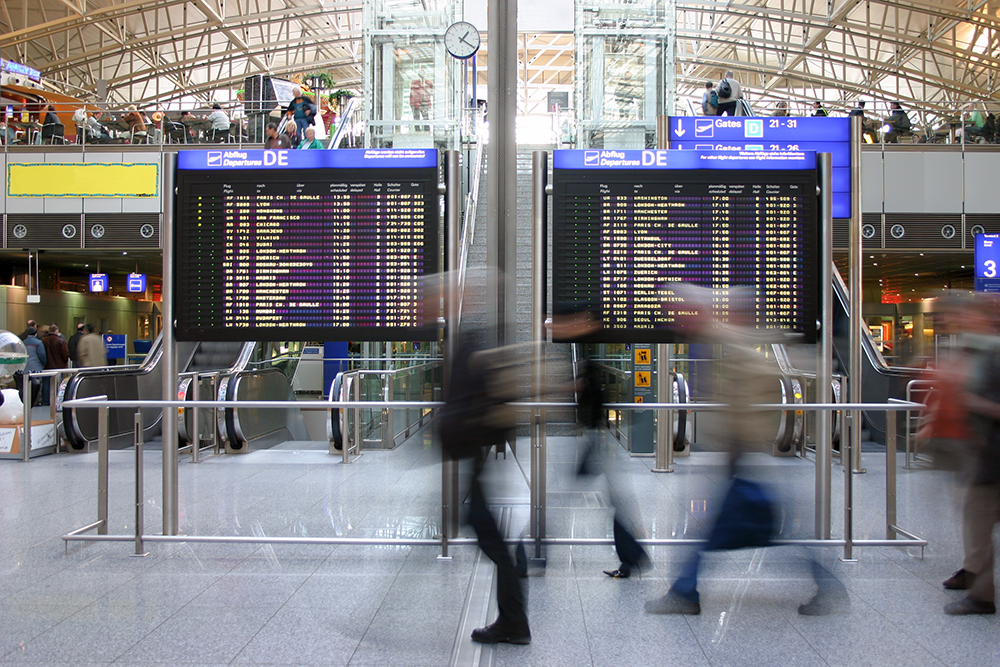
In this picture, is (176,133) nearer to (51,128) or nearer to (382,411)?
(51,128)

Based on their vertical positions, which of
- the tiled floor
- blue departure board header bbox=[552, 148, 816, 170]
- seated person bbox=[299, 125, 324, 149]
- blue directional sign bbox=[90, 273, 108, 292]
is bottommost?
the tiled floor

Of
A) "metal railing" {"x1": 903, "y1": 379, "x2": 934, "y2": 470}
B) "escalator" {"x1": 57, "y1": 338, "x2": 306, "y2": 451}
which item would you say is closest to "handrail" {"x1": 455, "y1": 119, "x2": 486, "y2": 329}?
"escalator" {"x1": 57, "y1": 338, "x2": 306, "y2": 451}

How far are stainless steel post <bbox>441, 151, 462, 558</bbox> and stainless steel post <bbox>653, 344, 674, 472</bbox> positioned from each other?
3108 mm

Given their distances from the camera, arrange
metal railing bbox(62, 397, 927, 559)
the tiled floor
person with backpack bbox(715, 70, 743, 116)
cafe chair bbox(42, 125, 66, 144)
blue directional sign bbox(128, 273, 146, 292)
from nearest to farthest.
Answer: the tiled floor → metal railing bbox(62, 397, 927, 559) → person with backpack bbox(715, 70, 743, 116) → cafe chair bbox(42, 125, 66, 144) → blue directional sign bbox(128, 273, 146, 292)

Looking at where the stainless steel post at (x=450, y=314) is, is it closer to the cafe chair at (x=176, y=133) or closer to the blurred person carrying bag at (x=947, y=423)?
the blurred person carrying bag at (x=947, y=423)

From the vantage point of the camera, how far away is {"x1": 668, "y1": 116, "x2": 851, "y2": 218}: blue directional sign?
23.7 ft

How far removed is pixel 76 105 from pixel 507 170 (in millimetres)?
18756

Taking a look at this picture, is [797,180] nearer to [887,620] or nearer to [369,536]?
[887,620]

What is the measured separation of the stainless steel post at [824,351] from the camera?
15.8 ft

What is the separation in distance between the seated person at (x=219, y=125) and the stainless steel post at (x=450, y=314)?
14.6 m

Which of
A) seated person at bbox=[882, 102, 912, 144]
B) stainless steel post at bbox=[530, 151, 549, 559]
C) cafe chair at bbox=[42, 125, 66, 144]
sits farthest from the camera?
cafe chair at bbox=[42, 125, 66, 144]

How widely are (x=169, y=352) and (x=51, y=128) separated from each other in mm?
17124

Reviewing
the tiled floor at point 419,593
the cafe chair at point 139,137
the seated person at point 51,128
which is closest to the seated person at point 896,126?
the tiled floor at point 419,593

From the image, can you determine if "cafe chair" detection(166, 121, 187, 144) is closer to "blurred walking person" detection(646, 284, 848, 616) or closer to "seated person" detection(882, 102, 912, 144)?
"blurred walking person" detection(646, 284, 848, 616)
